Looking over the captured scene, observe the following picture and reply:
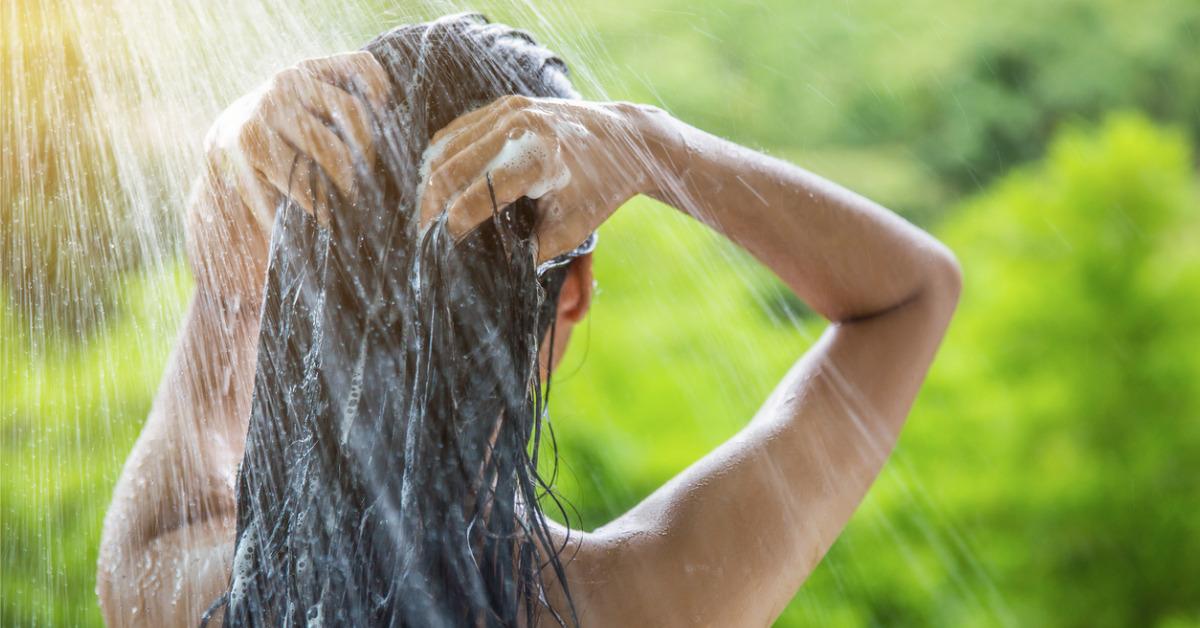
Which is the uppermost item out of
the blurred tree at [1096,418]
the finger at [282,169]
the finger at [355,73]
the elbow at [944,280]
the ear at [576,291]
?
the finger at [355,73]

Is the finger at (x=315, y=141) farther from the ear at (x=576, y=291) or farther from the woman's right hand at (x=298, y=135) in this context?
the ear at (x=576, y=291)

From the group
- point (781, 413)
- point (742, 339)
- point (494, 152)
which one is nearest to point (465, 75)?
point (494, 152)

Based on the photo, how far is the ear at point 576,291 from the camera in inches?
40.2

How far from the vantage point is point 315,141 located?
746 mm

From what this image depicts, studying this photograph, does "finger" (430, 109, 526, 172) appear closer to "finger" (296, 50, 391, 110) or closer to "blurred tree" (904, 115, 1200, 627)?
"finger" (296, 50, 391, 110)

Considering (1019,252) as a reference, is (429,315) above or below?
above

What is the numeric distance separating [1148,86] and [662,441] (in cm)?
337

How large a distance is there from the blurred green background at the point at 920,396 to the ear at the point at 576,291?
52.1 inches

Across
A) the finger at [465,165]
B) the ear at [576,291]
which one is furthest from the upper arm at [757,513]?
the finger at [465,165]

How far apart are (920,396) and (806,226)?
2.03 metres

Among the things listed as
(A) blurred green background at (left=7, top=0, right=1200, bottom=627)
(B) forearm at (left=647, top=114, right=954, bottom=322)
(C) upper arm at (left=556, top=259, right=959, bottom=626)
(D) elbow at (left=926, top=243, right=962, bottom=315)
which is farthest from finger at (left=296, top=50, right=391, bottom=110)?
(A) blurred green background at (left=7, top=0, right=1200, bottom=627)

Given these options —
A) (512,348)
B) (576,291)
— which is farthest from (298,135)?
(576,291)

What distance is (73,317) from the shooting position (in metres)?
3.24

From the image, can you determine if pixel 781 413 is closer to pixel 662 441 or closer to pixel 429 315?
pixel 429 315
